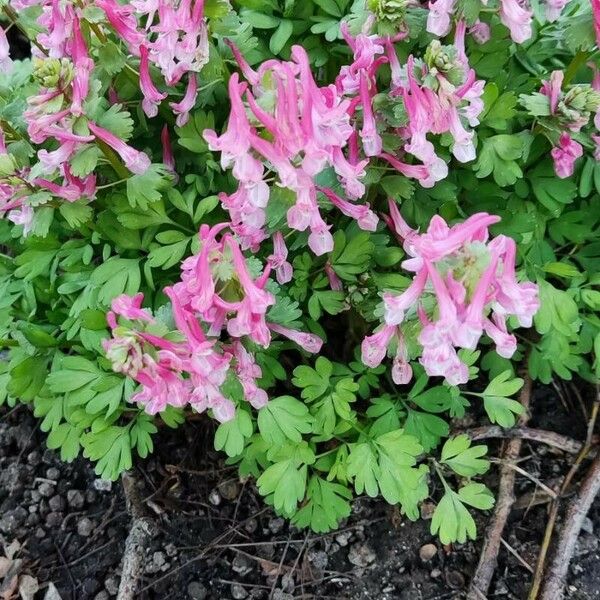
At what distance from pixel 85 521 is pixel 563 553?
168cm

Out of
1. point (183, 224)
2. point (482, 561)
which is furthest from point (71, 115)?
point (482, 561)

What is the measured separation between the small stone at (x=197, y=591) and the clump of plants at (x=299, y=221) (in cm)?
44

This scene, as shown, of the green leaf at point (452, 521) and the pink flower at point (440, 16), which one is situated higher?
the pink flower at point (440, 16)

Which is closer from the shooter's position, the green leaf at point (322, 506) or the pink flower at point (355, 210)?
the pink flower at point (355, 210)

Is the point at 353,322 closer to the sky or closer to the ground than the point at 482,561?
closer to the sky

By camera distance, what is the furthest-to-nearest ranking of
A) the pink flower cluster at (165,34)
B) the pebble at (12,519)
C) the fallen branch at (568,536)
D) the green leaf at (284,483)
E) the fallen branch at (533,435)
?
the pebble at (12,519)
the fallen branch at (533,435)
the fallen branch at (568,536)
the green leaf at (284,483)
the pink flower cluster at (165,34)

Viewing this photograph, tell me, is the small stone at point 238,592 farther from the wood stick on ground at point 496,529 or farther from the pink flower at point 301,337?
the pink flower at point 301,337

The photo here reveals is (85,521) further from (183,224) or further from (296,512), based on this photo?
(183,224)

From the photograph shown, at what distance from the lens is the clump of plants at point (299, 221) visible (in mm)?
1555

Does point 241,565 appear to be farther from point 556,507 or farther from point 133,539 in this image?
point 556,507

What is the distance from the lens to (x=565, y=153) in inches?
79.3

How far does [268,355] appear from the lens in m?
2.10

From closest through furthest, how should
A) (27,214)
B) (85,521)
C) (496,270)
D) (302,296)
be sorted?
1. (496,270)
2. (27,214)
3. (302,296)
4. (85,521)

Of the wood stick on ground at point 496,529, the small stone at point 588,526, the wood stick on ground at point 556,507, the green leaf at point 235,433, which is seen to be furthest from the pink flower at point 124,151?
the small stone at point 588,526
